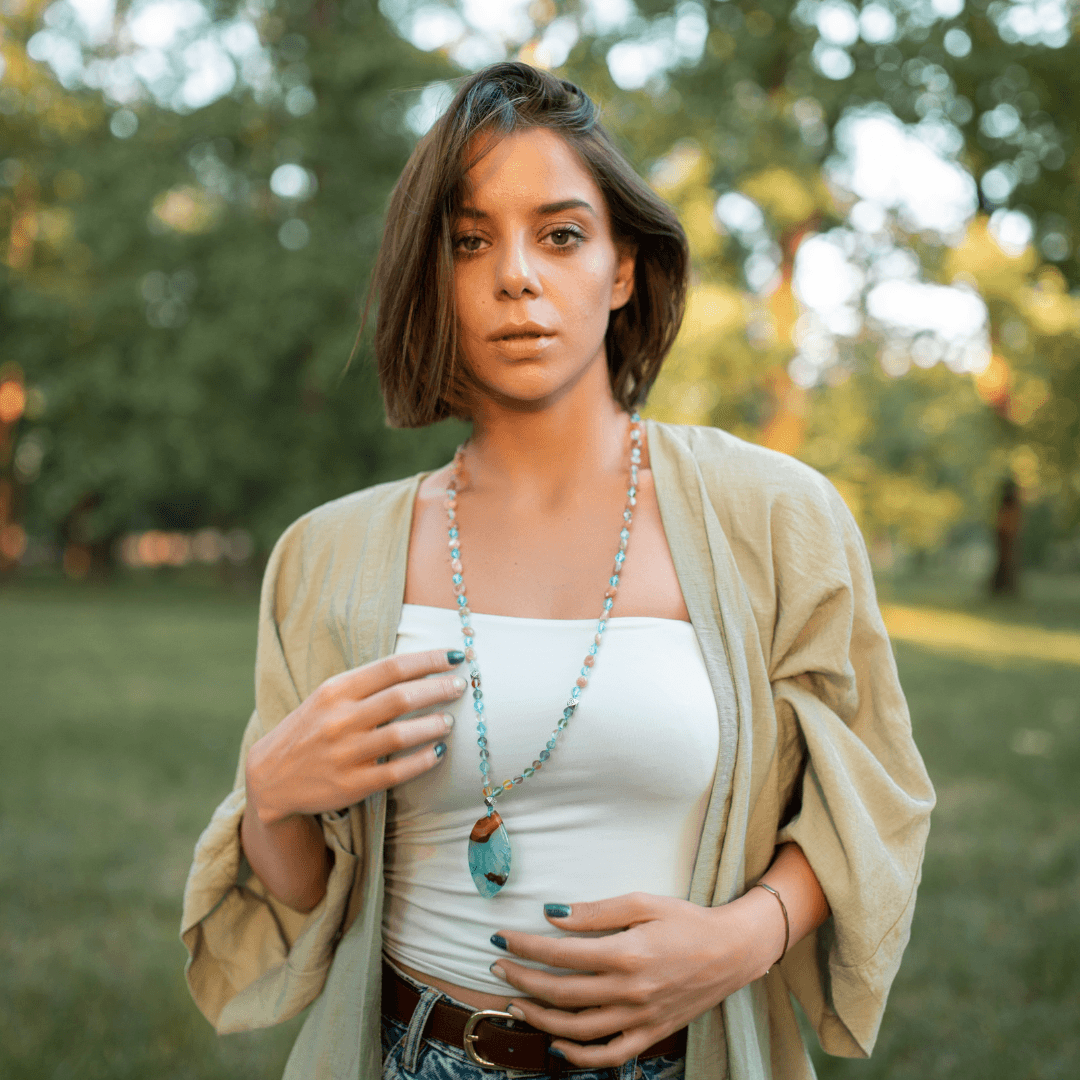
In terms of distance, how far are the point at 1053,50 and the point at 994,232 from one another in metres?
2.51

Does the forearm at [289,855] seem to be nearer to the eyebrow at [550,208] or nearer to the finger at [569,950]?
the finger at [569,950]

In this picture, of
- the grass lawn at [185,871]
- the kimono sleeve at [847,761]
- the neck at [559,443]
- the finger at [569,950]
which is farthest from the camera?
the grass lawn at [185,871]

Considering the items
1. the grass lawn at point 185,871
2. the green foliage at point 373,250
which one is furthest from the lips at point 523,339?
the green foliage at point 373,250

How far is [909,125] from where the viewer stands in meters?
12.8

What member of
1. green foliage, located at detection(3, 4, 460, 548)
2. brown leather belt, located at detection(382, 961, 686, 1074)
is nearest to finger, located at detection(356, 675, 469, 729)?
brown leather belt, located at detection(382, 961, 686, 1074)

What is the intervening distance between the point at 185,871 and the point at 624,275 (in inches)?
170

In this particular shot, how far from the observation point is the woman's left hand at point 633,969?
1227 millimetres

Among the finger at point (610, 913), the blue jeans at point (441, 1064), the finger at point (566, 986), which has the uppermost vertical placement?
the finger at point (610, 913)

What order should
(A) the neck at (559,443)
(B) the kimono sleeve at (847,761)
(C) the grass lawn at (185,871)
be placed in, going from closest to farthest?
(B) the kimono sleeve at (847,761) < (A) the neck at (559,443) < (C) the grass lawn at (185,871)

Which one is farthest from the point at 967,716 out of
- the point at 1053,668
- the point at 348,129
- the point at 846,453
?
the point at 348,129

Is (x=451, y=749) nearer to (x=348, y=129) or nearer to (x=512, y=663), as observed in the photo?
(x=512, y=663)

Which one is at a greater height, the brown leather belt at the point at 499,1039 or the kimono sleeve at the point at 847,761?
the kimono sleeve at the point at 847,761

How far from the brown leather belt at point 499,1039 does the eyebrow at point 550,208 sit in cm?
115

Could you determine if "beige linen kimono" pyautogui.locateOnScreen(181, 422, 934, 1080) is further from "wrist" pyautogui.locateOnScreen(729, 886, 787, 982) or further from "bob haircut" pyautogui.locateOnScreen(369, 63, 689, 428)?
"bob haircut" pyautogui.locateOnScreen(369, 63, 689, 428)
